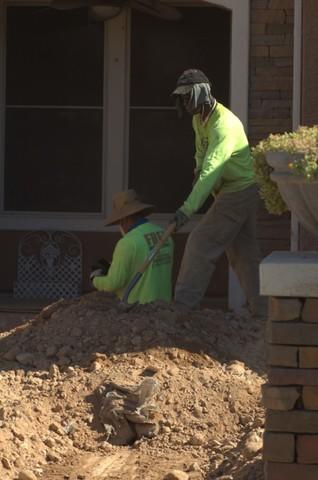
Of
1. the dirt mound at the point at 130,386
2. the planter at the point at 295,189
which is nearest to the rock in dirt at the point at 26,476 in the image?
the dirt mound at the point at 130,386

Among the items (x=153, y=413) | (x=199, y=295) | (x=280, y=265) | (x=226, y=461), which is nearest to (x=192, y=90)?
(x=199, y=295)

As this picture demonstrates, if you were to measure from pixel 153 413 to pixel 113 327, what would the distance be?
38.4 inches

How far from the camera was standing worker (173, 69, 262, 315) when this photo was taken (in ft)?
28.9

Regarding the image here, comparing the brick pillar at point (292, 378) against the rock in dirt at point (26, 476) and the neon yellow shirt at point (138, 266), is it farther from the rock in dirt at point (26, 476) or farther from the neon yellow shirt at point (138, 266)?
the neon yellow shirt at point (138, 266)

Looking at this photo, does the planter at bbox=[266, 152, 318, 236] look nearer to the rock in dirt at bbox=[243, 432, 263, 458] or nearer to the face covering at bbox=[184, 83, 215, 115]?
the rock in dirt at bbox=[243, 432, 263, 458]

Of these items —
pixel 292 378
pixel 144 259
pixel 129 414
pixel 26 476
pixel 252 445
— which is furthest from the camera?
pixel 144 259

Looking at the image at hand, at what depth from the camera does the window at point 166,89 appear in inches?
472

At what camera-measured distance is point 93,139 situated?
12.3m

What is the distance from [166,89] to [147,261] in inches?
157

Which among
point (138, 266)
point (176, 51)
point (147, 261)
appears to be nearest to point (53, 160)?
point (176, 51)

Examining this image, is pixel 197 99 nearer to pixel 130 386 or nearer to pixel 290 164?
pixel 130 386

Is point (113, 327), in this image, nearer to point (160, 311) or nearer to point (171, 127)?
point (160, 311)

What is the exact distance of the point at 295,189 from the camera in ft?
17.5

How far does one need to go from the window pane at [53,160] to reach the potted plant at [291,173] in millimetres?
6718
